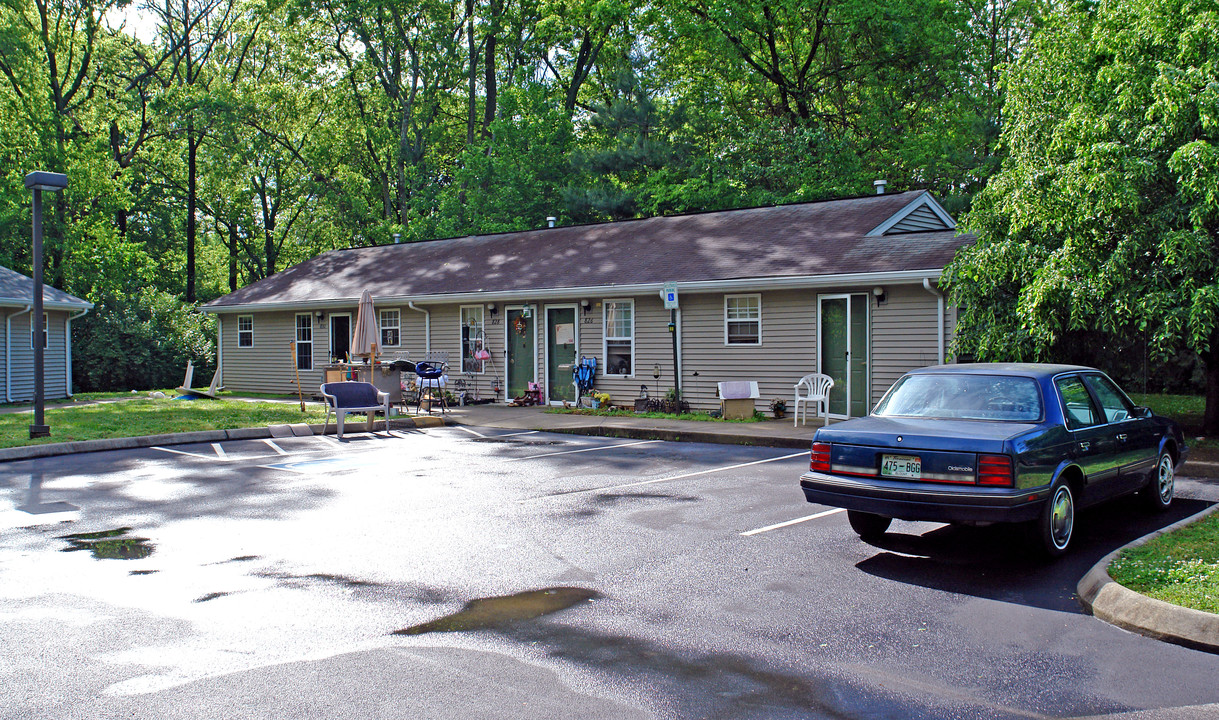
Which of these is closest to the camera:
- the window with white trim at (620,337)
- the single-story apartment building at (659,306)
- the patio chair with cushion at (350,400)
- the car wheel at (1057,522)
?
the car wheel at (1057,522)

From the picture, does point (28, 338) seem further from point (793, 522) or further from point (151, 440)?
point (793, 522)

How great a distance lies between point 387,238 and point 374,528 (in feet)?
108

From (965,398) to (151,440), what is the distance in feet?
38.7

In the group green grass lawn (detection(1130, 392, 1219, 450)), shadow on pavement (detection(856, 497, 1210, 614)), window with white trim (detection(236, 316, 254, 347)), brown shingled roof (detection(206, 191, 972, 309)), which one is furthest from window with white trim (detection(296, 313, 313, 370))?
shadow on pavement (detection(856, 497, 1210, 614))

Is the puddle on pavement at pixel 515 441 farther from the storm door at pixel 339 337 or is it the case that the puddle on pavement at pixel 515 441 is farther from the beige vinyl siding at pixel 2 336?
the beige vinyl siding at pixel 2 336

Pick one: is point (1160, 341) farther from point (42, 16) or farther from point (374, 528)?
point (42, 16)

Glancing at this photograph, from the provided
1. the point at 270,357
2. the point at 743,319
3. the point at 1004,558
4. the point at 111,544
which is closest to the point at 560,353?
the point at 743,319

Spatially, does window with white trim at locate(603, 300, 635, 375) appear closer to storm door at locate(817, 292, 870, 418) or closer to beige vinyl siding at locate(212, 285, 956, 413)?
beige vinyl siding at locate(212, 285, 956, 413)

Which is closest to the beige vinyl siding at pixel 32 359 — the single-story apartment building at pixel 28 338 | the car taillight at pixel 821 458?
the single-story apartment building at pixel 28 338

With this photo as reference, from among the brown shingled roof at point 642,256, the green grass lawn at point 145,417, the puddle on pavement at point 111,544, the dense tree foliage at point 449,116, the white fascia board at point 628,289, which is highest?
the dense tree foliage at point 449,116

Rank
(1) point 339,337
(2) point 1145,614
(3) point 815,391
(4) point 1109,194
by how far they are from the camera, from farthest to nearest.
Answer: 1. (1) point 339,337
2. (3) point 815,391
3. (4) point 1109,194
4. (2) point 1145,614

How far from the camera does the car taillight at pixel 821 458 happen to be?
691cm

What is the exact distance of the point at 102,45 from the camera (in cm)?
3559

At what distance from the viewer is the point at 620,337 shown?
1938cm
